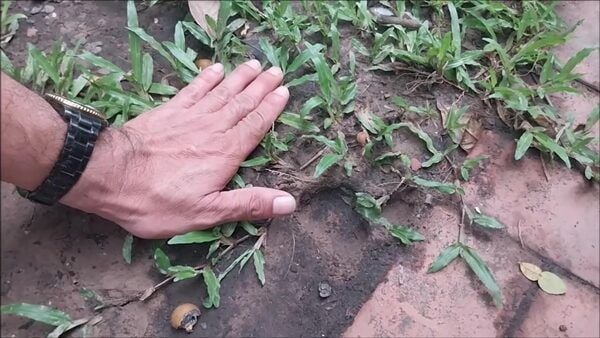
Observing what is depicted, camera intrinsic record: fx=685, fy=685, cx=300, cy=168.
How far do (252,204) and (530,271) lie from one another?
758 millimetres

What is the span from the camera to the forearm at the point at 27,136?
4.76 ft

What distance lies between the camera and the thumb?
1700 millimetres

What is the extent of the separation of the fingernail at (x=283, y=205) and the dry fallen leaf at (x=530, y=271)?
2.09 feet

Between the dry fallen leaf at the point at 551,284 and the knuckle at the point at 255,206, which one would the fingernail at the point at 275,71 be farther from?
the dry fallen leaf at the point at 551,284

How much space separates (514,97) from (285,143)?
27.6 inches

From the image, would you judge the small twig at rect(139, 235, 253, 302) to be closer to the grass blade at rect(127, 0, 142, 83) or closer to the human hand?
the human hand

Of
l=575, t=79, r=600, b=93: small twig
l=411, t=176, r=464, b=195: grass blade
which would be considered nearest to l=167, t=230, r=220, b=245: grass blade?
l=411, t=176, r=464, b=195: grass blade

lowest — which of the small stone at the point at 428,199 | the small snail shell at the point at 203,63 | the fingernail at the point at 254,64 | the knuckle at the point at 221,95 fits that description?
the small stone at the point at 428,199

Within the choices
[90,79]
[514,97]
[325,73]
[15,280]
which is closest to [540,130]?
[514,97]

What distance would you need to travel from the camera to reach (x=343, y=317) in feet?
5.61

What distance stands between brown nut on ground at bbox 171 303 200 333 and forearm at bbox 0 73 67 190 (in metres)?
0.45

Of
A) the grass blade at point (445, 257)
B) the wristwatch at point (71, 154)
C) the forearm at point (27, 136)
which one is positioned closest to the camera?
the forearm at point (27, 136)

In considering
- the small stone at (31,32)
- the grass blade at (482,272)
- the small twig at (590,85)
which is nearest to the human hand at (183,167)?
the grass blade at (482,272)

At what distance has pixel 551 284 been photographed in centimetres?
180
